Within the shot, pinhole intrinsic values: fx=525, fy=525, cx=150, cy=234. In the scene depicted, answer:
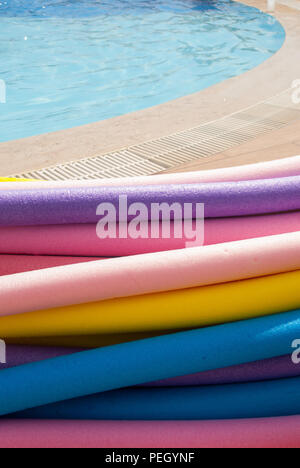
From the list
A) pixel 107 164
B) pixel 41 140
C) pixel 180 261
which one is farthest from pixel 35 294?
pixel 41 140

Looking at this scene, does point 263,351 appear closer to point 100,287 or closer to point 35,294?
point 100,287

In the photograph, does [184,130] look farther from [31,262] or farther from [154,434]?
[154,434]

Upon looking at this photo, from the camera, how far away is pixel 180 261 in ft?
3.04

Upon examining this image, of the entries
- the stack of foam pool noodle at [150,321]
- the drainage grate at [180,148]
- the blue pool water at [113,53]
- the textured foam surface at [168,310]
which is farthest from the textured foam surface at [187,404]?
the blue pool water at [113,53]

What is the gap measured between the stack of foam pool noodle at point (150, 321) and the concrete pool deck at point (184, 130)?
2269 millimetres

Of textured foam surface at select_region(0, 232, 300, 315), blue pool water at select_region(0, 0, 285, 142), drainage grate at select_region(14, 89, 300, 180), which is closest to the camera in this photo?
textured foam surface at select_region(0, 232, 300, 315)

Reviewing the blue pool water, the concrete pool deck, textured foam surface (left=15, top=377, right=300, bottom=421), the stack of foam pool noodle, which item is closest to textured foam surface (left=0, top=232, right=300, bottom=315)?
the stack of foam pool noodle

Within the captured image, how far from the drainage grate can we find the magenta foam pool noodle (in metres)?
2.16

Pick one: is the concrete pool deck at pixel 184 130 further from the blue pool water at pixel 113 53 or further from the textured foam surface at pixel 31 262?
the textured foam surface at pixel 31 262

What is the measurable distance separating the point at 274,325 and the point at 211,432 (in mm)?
230

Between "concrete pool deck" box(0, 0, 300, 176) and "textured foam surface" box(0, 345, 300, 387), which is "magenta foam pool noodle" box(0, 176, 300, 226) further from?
"concrete pool deck" box(0, 0, 300, 176)

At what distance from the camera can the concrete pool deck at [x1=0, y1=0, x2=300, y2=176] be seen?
3441mm

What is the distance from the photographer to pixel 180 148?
3.66 m

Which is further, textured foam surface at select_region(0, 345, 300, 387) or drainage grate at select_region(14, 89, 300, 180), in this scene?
drainage grate at select_region(14, 89, 300, 180)
